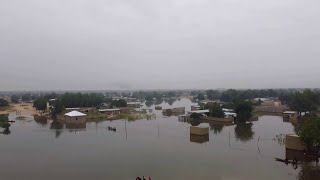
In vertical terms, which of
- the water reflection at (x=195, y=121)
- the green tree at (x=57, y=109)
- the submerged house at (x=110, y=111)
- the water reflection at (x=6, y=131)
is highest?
the green tree at (x=57, y=109)

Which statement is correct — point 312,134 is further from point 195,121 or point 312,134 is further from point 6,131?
point 6,131

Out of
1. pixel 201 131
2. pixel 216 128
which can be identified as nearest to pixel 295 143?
pixel 201 131

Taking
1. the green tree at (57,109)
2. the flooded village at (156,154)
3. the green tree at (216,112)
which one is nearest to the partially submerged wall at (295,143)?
the flooded village at (156,154)

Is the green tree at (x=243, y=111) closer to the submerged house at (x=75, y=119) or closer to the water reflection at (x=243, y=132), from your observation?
the water reflection at (x=243, y=132)

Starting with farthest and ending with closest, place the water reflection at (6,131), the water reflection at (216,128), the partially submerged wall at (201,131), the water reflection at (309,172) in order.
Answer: the water reflection at (216,128), the water reflection at (6,131), the partially submerged wall at (201,131), the water reflection at (309,172)

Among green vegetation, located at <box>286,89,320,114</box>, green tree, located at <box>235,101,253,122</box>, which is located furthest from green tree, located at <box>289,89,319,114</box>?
green tree, located at <box>235,101,253,122</box>

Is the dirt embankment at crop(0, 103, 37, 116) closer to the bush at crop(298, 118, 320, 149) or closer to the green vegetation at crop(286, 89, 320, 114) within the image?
the green vegetation at crop(286, 89, 320, 114)
